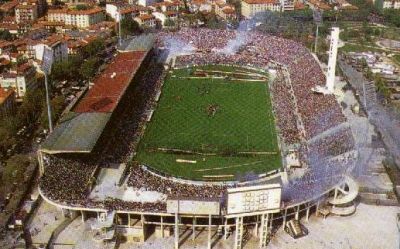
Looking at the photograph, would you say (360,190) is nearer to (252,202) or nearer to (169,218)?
(252,202)

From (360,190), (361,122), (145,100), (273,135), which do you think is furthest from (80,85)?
(360,190)

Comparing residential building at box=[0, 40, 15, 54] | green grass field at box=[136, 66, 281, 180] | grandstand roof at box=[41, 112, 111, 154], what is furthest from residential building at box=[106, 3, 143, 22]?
grandstand roof at box=[41, 112, 111, 154]

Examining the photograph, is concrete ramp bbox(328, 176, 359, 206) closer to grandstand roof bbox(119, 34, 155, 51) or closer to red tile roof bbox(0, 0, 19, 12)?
grandstand roof bbox(119, 34, 155, 51)

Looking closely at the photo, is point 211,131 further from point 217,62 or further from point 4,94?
point 217,62

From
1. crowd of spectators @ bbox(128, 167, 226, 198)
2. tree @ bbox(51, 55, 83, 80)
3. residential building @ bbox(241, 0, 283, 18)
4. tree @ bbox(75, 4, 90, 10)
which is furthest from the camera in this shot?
residential building @ bbox(241, 0, 283, 18)

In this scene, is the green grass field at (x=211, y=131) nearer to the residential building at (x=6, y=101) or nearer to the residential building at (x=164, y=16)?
the residential building at (x=6, y=101)

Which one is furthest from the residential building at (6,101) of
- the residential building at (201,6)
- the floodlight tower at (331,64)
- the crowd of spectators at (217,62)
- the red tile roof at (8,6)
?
the residential building at (201,6)
